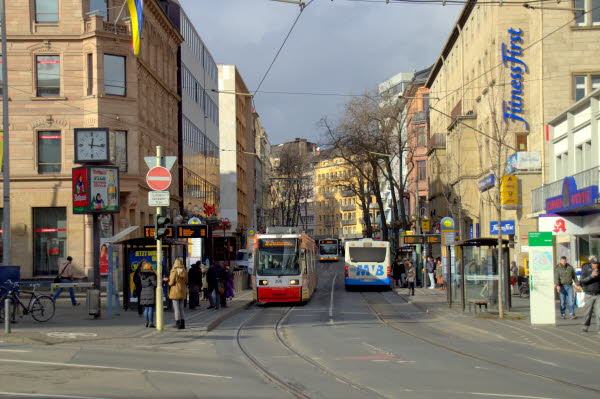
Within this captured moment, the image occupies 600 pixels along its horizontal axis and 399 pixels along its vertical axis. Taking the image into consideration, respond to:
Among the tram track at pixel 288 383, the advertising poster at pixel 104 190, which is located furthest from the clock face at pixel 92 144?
the tram track at pixel 288 383

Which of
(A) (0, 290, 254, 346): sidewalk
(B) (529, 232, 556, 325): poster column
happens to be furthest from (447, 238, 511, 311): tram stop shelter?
(A) (0, 290, 254, 346): sidewalk

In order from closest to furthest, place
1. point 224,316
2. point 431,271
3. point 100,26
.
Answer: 1. point 224,316
2. point 100,26
3. point 431,271

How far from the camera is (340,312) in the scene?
2911cm

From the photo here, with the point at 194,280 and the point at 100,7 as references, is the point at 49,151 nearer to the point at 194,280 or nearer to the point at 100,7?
the point at 100,7

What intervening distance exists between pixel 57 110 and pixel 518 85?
2359 centimetres

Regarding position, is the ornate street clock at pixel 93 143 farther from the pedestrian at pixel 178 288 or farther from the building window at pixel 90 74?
the pedestrian at pixel 178 288

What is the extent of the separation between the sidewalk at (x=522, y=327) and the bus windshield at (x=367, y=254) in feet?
47.0

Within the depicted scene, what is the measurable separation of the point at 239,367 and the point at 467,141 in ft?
149

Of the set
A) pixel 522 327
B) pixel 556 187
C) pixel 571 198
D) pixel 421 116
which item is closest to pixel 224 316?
pixel 522 327

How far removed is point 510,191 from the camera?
41500 millimetres

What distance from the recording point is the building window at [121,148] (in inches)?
1615

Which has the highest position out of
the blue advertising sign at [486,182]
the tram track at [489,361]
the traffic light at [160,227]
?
the blue advertising sign at [486,182]

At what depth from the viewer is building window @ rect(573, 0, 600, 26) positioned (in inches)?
1583

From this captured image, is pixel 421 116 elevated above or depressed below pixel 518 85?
above
